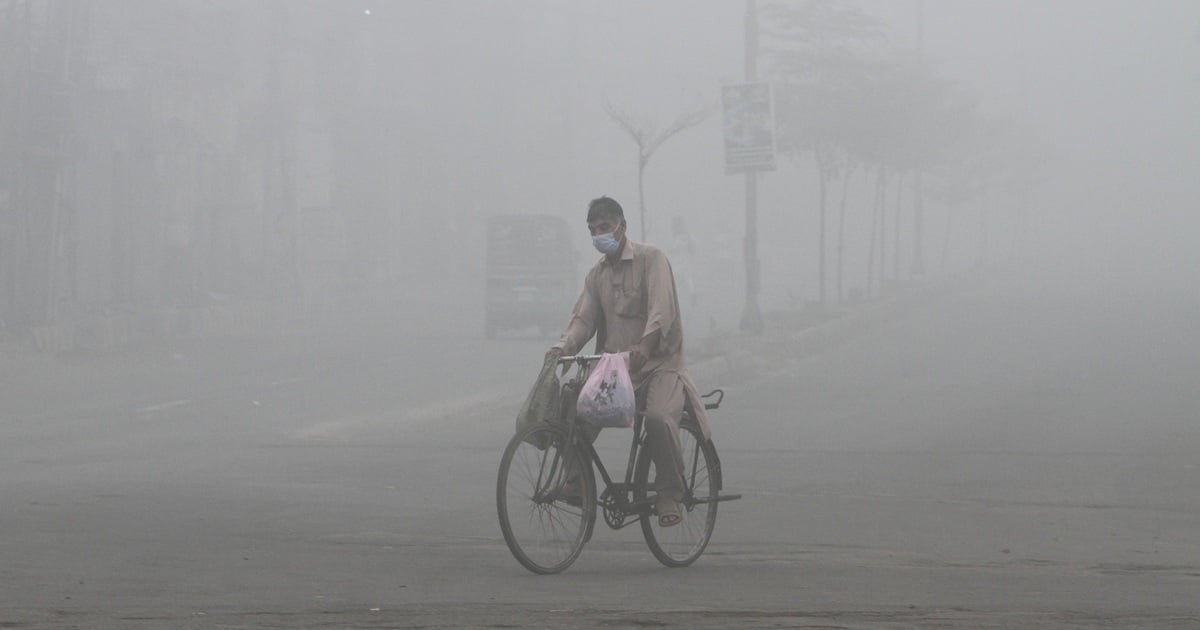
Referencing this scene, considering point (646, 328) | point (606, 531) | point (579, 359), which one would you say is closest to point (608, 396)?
point (579, 359)

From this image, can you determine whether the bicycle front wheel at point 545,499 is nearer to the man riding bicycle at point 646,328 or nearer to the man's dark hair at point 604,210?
the man riding bicycle at point 646,328

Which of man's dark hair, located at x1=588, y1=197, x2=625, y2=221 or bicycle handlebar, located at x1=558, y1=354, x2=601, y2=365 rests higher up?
man's dark hair, located at x1=588, y1=197, x2=625, y2=221

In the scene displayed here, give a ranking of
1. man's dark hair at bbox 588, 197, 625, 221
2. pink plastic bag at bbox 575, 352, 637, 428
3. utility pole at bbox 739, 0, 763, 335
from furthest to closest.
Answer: utility pole at bbox 739, 0, 763, 335, man's dark hair at bbox 588, 197, 625, 221, pink plastic bag at bbox 575, 352, 637, 428

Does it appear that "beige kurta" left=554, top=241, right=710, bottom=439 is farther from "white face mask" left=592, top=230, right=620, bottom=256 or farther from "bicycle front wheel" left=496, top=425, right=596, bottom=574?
"bicycle front wheel" left=496, top=425, right=596, bottom=574

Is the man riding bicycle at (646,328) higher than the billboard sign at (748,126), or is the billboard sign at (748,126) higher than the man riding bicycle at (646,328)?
the billboard sign at (748,126)

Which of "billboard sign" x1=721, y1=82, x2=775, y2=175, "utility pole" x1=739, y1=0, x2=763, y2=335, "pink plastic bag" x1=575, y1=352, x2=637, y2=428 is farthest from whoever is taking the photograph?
"utility pole" x1=739, y1=0, x2=763, y2=335

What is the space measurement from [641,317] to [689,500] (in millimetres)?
927

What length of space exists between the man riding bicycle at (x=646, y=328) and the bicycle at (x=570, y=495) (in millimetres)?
104

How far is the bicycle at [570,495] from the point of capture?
23.9ft

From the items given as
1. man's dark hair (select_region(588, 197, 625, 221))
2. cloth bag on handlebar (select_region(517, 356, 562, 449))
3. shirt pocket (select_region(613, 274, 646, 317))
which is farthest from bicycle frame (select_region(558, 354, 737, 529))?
man's dark hair (select_region(588, 197, 625, 221))

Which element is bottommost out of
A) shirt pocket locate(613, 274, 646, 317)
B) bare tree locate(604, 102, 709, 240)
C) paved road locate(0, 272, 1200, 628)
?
paved road locate(0, 272, 1200, 628)

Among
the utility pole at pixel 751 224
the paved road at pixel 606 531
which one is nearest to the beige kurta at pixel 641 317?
the paved road at pixel 606 531

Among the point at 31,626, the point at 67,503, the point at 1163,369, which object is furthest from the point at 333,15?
the point at 31,626

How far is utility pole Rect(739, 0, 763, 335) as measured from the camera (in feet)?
89.9
